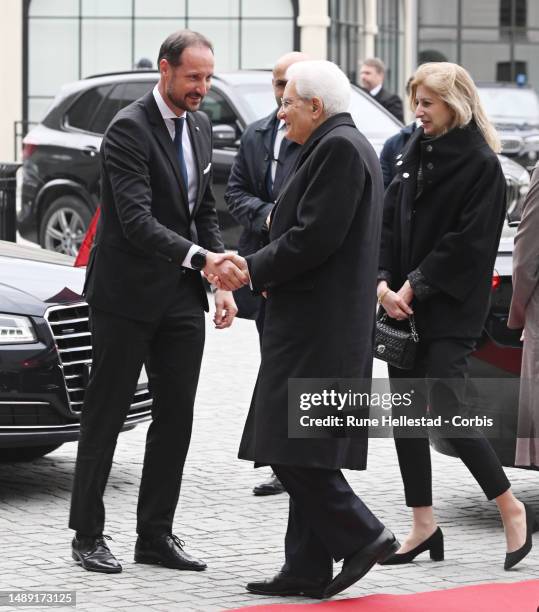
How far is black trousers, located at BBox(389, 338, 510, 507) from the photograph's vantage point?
20.7ft

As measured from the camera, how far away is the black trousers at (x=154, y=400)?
619cm

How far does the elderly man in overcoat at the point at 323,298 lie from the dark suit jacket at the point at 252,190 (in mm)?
1876

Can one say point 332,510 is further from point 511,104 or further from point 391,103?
point 511,104

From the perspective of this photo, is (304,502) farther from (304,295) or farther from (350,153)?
(350,153)

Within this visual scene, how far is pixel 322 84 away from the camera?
222 inches

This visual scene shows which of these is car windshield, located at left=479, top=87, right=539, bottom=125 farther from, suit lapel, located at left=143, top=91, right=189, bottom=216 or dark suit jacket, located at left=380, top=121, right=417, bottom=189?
suit lapel, located at left=143, top=91, right=189, bottom=216

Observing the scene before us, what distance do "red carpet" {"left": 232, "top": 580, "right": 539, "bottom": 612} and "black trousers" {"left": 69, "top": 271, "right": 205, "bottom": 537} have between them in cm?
85

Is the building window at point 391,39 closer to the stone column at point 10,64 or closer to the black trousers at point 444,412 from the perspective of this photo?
the stone column at point 10,64

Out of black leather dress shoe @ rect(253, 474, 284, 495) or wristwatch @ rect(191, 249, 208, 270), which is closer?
wristwatch @ rect(191, 249, 208, 270)

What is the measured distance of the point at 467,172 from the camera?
6.34m

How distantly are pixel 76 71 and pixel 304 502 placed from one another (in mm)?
31318

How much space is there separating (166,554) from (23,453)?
2212 millimetres

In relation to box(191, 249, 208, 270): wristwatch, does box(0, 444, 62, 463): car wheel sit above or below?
below

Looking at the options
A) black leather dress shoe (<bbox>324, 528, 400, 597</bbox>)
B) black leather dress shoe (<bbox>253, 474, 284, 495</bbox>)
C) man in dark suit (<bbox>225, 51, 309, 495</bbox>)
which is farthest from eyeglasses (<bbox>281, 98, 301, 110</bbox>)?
black leather dress shoe (<bbox>253, 474, 284, 495</bbox>)
